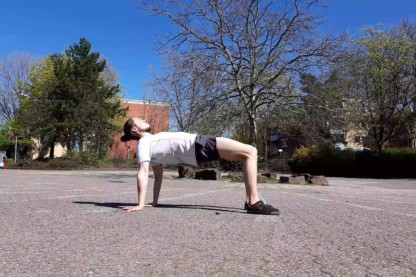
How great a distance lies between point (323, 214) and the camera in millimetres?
5848

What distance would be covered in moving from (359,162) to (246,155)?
2933cm

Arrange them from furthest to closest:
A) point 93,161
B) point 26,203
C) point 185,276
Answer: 1. point 93,161
2. point 26,203
3. point 185,276

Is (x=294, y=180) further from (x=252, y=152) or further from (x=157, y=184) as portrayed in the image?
(x=252, y=152)

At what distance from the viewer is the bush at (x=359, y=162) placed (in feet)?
104

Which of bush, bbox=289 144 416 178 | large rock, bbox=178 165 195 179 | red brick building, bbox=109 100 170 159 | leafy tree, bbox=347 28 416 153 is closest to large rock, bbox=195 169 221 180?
large rock, bbox=178 165 195 179

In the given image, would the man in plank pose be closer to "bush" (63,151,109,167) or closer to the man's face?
the man's face

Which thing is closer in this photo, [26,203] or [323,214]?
Answer: [323,214]

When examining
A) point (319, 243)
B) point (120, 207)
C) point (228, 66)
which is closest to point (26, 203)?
point (120, 207)

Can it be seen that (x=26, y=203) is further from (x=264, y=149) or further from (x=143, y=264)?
(x=264, y=149)

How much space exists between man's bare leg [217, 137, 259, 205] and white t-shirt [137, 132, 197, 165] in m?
0.37

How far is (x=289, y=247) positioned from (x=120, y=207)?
2840 mm

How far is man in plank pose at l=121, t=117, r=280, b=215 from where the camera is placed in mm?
5527

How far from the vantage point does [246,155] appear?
18.3ft

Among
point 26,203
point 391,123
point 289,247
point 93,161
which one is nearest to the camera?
point 289,247
